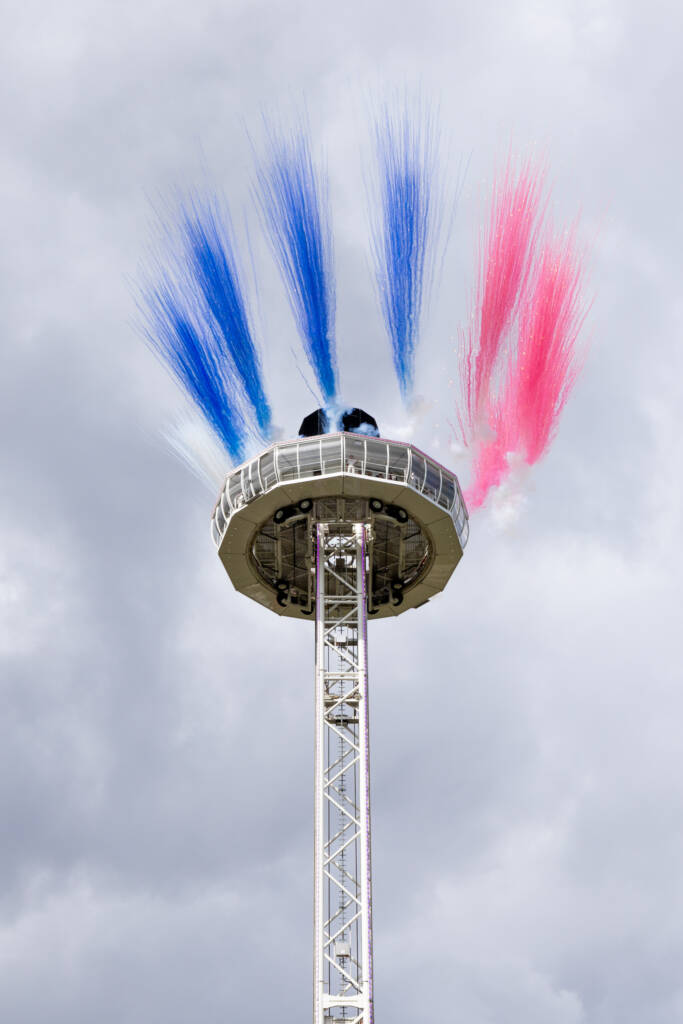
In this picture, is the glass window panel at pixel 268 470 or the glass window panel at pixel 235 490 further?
the glass window panel at pixel 235 490

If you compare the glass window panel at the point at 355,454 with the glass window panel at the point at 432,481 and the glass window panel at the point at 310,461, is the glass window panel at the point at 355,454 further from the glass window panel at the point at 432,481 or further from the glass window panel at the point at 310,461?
the glass window panel at the point at 432,481

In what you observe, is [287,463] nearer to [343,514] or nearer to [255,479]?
[255,479]

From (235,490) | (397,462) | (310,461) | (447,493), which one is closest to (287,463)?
(310,461)

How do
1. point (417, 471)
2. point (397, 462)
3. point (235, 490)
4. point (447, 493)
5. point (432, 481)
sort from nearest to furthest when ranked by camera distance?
point (397, 462) → point (417, 471) → point (432, 481) → point (235, 490) → point (447, 493)

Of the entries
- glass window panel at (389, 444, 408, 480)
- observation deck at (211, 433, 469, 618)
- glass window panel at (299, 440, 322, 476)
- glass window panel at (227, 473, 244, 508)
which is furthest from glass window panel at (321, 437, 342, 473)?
glass window panel at (227, 473, 244, 508)

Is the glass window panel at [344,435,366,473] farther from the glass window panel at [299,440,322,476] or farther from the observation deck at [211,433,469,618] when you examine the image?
the glass window panel at [299,440,322,476]

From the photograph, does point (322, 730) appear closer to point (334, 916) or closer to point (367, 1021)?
point (334, 916)

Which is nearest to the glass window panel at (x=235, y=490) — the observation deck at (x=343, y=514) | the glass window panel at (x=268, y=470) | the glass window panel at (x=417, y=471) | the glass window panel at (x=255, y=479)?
the observation deck at (x=343, y=514)

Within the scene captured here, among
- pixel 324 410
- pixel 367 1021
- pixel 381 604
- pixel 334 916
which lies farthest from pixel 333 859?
pixel 324 410

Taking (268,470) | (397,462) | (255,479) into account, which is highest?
(397,462)

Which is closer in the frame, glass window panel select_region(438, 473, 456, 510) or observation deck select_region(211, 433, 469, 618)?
observation deck select_region(211, 433, 469, 618)
